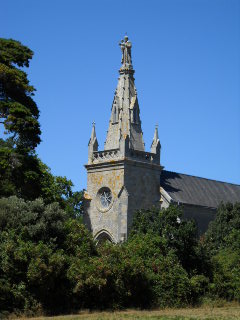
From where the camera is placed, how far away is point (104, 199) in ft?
193

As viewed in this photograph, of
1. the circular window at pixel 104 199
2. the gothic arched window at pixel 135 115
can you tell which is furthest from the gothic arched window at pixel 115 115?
the circular window at pixel 104 199

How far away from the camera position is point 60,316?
90.7 ft

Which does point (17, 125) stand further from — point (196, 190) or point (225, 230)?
point (196, 190)

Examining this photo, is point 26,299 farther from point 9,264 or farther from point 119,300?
point 119,300

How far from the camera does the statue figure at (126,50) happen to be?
61875mm

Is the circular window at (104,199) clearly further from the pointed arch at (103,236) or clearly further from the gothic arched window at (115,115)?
the gothic arched window at (115,115)

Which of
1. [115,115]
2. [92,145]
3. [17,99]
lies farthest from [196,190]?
[17,99]

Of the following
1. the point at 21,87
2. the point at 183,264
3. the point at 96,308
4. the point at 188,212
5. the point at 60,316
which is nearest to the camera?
the point at 60,316

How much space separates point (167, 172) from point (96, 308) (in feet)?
113

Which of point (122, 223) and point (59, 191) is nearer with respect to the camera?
point (122, 223)

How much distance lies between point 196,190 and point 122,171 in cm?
983

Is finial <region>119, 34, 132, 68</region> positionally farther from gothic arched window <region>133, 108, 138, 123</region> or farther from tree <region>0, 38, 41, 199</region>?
tree <region>0, 38, 41, 199</region>

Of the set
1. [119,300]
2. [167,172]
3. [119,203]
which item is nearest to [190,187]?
[167,172]

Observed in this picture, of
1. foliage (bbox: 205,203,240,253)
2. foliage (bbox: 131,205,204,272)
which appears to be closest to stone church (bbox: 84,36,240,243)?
foliage (bbox: 205,203,240,253)
